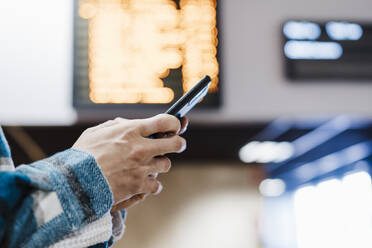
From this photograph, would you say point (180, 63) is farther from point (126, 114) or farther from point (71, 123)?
point (71, 123)

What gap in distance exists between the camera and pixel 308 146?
274cm

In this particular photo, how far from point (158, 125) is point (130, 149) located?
0.19 feet

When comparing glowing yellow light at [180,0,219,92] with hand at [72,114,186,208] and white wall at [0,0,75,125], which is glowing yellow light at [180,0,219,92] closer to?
white wall at [0,0,75,125]

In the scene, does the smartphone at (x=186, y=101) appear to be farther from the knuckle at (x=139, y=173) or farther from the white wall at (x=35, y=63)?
the white wall at (x=35, y=63)

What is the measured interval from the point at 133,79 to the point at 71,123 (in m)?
0.34

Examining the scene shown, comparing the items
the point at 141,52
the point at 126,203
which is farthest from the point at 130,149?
the point at 141,52

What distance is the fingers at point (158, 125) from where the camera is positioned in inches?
22.5

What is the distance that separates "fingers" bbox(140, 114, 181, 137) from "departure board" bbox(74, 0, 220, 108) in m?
A: 0.90

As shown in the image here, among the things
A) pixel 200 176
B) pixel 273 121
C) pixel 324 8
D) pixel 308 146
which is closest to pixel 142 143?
pixel 273 121

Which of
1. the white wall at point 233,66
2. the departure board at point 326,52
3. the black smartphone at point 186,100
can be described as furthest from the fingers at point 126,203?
the departure board at point 326,52

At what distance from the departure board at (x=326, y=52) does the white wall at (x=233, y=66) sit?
0.18 feet

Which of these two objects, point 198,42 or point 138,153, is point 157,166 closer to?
point 138,153

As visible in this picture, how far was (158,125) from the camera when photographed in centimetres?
58

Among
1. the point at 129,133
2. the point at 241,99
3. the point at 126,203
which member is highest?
the point at 241,99
